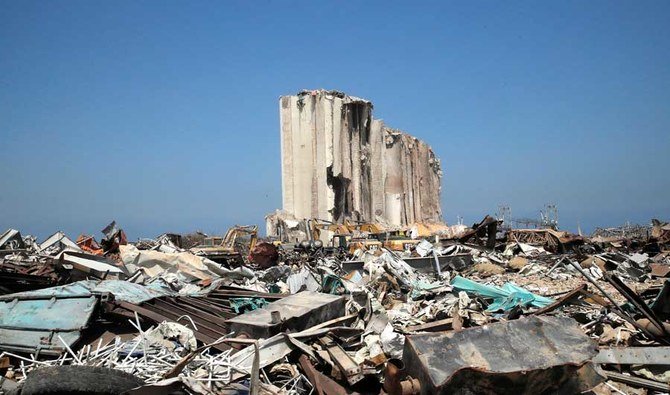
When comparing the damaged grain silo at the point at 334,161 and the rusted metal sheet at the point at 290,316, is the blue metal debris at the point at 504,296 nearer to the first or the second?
the rusted metal sheet at the point at 290,316

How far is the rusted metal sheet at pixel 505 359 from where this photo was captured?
3875 mm

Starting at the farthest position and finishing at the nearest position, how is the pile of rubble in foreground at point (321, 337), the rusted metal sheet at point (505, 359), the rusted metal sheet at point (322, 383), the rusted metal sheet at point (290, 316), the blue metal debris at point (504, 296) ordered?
the blue metal debris at point (504, 296) → the rusted metal sheet at point (290, 316) → the rusted metal sheet at point (322, 383) → the pile of rubble in foreground at point (321, 337) → the rusted metal sheet at point (505, 359)

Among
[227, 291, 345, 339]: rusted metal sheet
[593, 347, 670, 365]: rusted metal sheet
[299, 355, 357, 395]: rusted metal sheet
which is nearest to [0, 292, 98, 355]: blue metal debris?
[227, 291, 345, 339]: rusted metal sheet

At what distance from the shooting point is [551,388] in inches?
161

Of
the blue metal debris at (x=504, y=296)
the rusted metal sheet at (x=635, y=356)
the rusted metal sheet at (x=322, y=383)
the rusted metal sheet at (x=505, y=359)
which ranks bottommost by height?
the blue metal debris at (x=504, y=296)

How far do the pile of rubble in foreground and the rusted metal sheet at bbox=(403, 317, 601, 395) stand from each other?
1 centimetres

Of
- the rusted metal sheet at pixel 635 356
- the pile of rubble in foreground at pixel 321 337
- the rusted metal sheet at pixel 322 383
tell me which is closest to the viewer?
the pile of rubble in foreground at pixel 321 337

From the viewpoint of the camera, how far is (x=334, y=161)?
38031mm

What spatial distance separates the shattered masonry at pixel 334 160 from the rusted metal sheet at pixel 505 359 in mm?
32314

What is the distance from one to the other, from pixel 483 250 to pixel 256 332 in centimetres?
1285

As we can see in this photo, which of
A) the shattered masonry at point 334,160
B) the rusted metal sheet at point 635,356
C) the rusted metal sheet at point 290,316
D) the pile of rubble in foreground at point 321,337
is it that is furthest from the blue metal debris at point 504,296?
the shattered masonry at point 334,160

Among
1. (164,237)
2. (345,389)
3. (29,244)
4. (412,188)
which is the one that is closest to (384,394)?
(345,389)

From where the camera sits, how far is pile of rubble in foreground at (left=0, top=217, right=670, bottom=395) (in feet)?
13.8

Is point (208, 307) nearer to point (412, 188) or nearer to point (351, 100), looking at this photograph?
point (351, 100)
